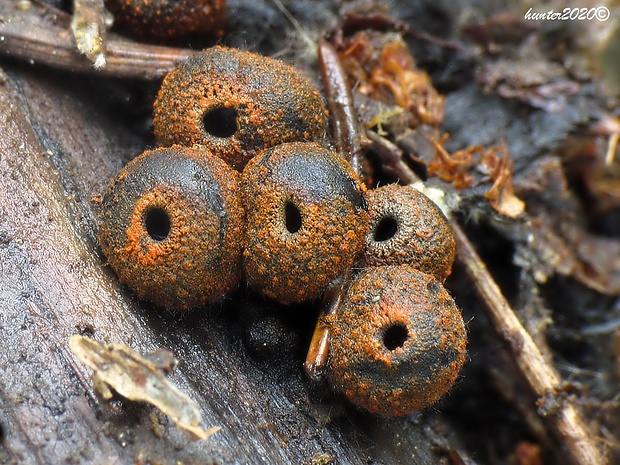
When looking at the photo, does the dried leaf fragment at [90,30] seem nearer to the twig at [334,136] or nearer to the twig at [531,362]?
the twig at [334,136]

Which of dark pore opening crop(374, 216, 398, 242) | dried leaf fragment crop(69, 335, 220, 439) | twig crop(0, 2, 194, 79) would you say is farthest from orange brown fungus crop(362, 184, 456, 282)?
twig crop(0, 2, 194, 79)

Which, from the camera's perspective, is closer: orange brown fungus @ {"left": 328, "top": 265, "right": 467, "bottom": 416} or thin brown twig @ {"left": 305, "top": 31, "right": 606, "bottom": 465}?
orange brown fungus @ {"left": 328, "top": 265, "right": 467, "bottom": 416}

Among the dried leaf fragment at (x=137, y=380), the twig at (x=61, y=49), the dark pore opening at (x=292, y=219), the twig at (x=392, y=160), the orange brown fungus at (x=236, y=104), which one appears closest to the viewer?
the dried leaf fragment at (x=137, y=380)

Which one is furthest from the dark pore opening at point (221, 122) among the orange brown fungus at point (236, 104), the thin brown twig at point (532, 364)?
the thin brown twig at point (532, 364)

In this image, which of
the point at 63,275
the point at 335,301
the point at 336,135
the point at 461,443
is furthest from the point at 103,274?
the point at 461,443

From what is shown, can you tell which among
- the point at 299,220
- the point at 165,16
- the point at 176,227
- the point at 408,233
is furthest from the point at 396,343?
the point at 165,16

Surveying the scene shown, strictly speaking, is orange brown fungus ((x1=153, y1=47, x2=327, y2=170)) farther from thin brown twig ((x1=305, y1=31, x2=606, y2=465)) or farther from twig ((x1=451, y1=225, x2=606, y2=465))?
twig ((x1=451, y1=225, x2=606, y2=465))

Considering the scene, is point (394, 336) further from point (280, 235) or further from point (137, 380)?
point (137, 380)
